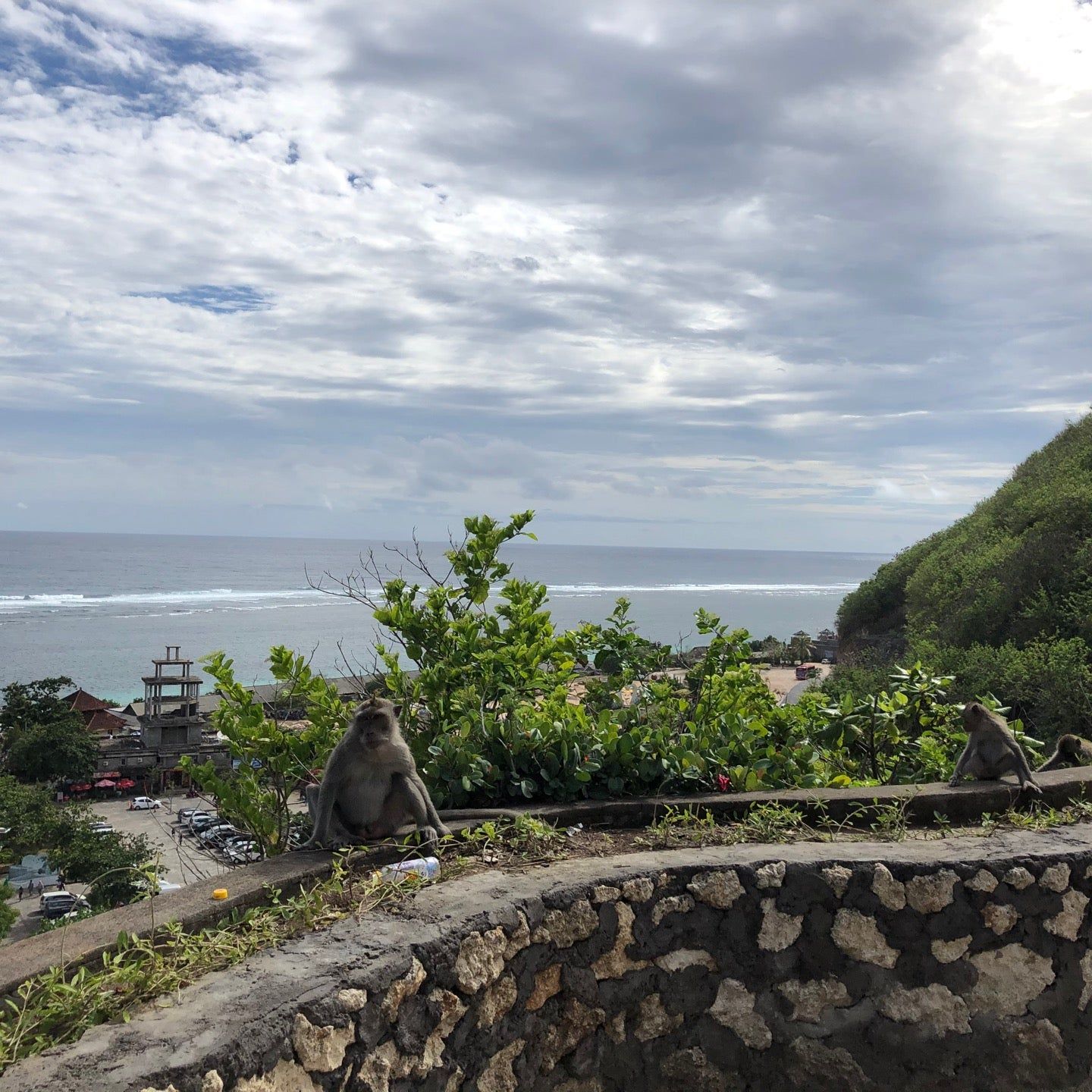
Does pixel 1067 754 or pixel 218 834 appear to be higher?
pixel 1067 754

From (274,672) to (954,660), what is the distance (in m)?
19.1

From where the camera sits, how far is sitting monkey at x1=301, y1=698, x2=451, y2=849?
13.6ft

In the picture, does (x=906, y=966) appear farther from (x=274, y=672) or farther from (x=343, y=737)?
(x=274, y=672)

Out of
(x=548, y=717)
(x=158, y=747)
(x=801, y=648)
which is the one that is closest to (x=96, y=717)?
(x=158, y=747)

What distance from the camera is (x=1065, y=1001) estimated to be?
396 cm

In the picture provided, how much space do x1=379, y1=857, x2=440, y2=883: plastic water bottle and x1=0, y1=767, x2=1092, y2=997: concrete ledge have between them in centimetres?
17

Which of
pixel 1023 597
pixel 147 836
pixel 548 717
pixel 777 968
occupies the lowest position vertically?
pixel 147 836

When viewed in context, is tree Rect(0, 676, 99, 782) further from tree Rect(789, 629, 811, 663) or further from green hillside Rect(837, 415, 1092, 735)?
tree Rect(789, 629, 811, 663)

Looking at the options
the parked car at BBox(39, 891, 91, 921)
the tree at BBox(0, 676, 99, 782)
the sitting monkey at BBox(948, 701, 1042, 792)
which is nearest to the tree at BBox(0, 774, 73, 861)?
the parked car at BBox(39, 891, 91, 921)

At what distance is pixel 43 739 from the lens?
3195 cm

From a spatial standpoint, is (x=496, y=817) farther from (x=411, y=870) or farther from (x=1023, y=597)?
(x=1023, y=597)

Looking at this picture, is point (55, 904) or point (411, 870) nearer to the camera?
point (411, 870)

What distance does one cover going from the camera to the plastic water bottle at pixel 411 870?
363 centimetres

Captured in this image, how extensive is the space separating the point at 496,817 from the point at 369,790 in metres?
0.58
